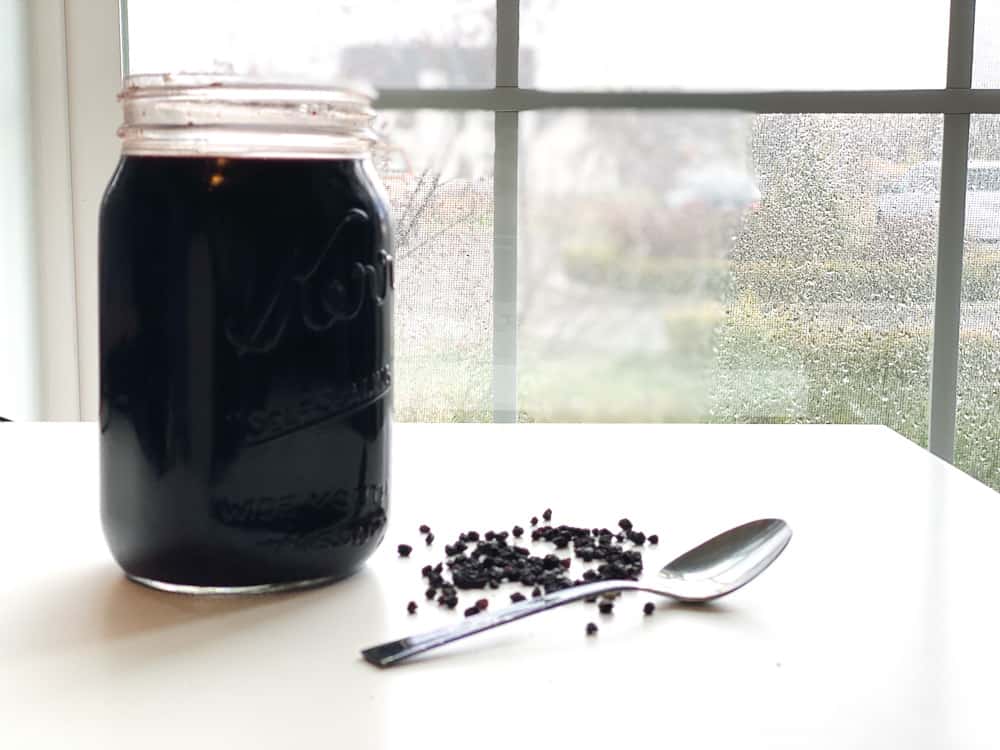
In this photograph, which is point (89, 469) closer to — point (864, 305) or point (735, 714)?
point (735, 714)

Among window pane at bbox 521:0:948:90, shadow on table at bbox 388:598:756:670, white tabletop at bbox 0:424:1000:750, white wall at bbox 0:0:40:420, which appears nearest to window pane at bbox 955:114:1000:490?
window pane at bbox 521:0:948:90

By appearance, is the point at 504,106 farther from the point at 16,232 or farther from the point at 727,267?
the point at 16,232

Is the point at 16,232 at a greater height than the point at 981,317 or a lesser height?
greater

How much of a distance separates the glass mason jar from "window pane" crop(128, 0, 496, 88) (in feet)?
5.45

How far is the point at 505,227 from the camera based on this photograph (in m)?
2.32

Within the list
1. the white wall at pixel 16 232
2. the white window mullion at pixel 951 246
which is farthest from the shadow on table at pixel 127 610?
the white window mullion at pixel 951 246

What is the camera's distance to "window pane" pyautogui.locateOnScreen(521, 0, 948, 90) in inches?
90.0

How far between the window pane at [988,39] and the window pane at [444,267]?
3.01 feet

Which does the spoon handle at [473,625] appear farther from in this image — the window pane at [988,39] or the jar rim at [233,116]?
the window pane at [988,39]

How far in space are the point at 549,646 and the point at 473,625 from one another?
4cm

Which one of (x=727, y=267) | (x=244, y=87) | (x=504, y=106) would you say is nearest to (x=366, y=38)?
(x=504, y=106)

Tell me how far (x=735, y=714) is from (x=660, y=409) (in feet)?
6.29

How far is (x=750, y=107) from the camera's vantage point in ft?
7.60

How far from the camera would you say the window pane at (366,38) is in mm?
2268
